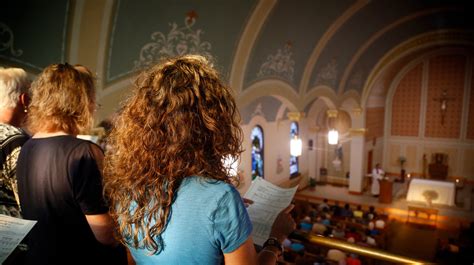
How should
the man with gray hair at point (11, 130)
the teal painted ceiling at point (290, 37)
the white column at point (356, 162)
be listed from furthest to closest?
the white column at point (356, 162), the teal painted ceiling at point (290, 37), the man with gray hair at point (11, 130)

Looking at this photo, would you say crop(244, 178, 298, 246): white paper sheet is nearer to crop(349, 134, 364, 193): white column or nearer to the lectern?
the lectern

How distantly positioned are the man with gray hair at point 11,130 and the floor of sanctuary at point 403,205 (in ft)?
37.2

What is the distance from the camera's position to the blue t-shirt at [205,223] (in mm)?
1050

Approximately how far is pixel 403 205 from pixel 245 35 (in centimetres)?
970

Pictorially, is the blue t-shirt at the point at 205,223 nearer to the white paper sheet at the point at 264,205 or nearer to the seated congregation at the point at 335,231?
the white paper sheet at the point at 264,205

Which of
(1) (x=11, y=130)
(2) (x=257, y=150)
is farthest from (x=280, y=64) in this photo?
(1) (x=11, y=130)

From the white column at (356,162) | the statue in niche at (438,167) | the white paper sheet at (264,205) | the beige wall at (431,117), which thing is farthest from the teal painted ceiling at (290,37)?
the statue in niche at (438,167)

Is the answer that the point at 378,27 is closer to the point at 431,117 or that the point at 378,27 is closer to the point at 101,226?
the point at 431,117

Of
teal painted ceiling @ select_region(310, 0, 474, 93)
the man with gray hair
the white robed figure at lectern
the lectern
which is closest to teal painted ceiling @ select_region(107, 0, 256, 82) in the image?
the man with gray hair

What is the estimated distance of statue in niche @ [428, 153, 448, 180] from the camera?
1500 centimetres

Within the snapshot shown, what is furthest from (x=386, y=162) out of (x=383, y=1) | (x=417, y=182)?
(x=383, y=1)

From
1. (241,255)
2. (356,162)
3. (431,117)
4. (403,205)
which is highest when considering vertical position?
(431,117)

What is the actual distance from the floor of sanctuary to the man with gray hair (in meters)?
11.4

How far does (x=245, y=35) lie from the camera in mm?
5785
